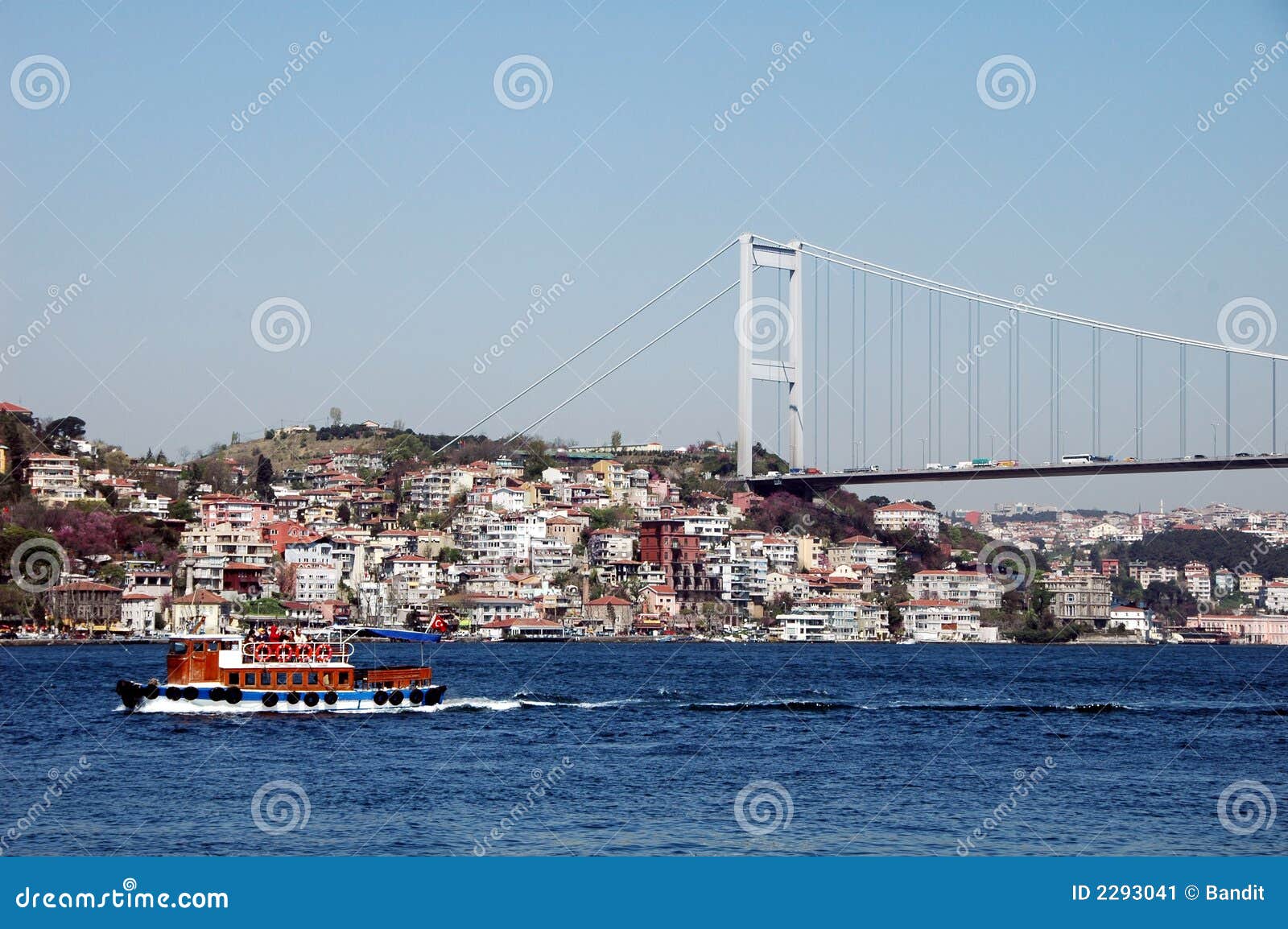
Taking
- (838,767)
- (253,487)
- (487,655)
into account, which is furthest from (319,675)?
(253,487)

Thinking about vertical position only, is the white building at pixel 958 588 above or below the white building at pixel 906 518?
below

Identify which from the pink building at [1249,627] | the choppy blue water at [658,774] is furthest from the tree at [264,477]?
the choppy blue water at [658,774]

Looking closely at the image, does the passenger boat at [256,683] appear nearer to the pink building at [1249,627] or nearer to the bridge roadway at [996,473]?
the bridge roadway at [996,473]

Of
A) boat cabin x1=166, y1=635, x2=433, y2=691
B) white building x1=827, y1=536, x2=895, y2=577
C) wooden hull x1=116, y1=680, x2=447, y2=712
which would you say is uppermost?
white building x1=827, y1=536, x2=895, y2=577

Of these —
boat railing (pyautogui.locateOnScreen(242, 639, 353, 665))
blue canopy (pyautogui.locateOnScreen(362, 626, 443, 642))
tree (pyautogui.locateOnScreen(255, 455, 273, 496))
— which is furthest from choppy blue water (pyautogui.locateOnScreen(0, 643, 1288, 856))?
tree (pyautogui.locateOnScreen(255, 455, 273, 496))

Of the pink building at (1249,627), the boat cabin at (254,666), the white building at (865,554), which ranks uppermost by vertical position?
the white building at (865,554)

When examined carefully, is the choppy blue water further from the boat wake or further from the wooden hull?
the wooden hull
